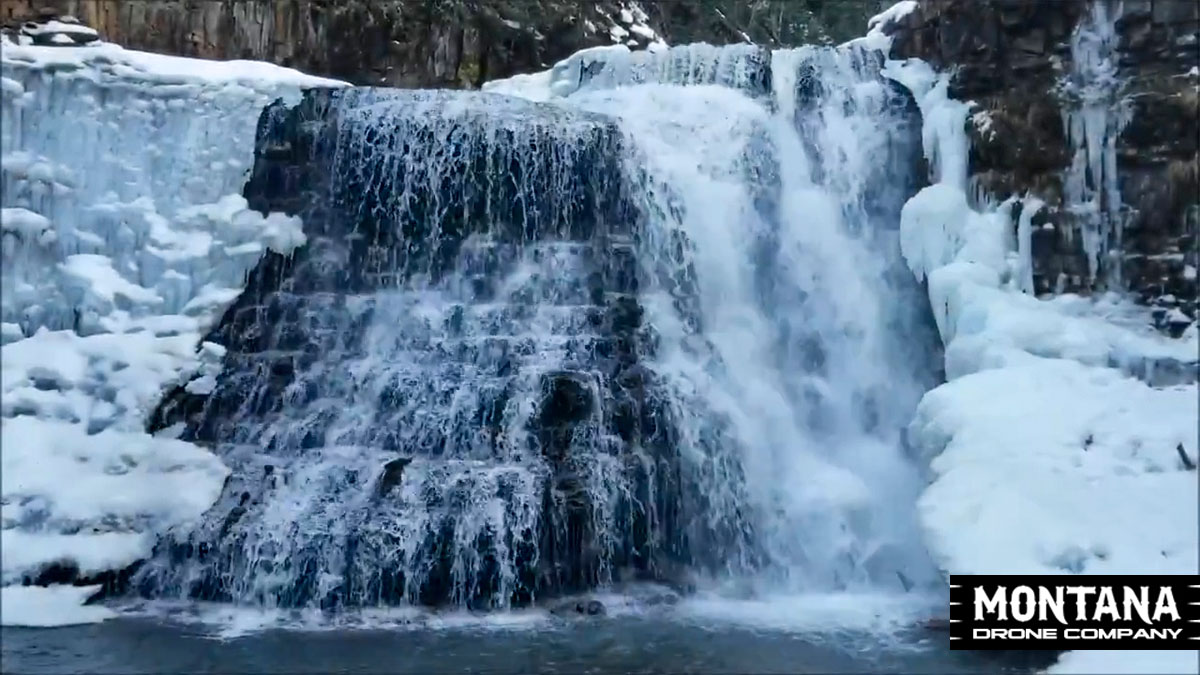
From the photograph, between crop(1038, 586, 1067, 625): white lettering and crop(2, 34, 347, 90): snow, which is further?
crop(2, 34, 347, 90): snow

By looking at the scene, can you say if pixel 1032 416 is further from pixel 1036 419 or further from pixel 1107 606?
pixel 1107 606

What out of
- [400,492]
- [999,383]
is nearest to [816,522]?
[999,383]

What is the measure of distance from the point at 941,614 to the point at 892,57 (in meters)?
7.13

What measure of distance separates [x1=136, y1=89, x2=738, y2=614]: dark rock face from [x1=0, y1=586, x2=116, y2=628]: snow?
0.55 m

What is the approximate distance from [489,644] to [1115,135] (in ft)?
25.2

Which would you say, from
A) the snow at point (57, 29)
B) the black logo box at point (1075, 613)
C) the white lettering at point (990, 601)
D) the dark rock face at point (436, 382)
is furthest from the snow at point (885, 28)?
the snow at point (57, 29)

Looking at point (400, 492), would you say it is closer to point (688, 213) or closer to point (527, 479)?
point (527, 479)

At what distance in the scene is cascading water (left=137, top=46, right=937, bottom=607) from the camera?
31.1 feet

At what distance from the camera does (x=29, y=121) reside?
11555 millimetres

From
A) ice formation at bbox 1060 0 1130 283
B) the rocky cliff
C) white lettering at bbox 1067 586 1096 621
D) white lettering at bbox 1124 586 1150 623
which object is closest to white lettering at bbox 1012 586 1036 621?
white lettering at bbox 1067 586 1096 621

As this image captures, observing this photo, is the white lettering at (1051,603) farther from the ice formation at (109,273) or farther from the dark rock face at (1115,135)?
the ice formation at (109,273)

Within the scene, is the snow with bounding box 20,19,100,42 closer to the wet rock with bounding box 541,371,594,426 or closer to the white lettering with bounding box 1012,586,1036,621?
the wet rock with bounding box 541,371,594,426

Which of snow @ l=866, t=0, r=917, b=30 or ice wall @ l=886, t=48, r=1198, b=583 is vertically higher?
snow @ l=866, t=0, r=917, b=30

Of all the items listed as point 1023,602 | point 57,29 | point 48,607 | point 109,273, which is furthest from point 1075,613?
point 57,29
